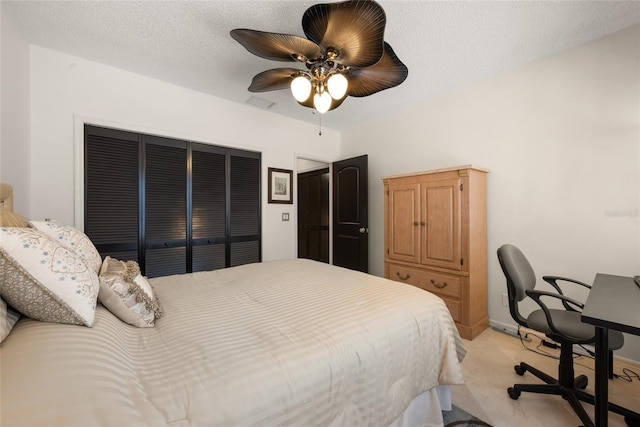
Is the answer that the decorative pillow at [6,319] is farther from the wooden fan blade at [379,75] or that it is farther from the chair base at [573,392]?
the chair base at [573,392]

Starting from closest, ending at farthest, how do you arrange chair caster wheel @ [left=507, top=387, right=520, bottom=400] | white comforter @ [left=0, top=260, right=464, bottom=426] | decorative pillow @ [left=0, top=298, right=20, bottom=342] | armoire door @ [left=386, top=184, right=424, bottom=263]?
1. white comforter @ [left=0, top=260, right=464, bottom=426]
2. decorative pillow @ [left=0, top=298, right=20, bottom=342]
3. chair caster wheel @ [left=507, top=387, right=520, bottom=400]
4. armoire door @ [left=386, top=184, right=424, bottom=263]

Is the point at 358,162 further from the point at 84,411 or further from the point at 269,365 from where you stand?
the point at 84,411

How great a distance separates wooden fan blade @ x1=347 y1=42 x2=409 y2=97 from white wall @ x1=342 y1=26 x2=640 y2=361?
4.67 ft

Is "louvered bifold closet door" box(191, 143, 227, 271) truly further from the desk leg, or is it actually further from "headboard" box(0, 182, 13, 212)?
the desk leg

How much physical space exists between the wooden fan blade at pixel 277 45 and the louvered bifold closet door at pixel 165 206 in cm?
171

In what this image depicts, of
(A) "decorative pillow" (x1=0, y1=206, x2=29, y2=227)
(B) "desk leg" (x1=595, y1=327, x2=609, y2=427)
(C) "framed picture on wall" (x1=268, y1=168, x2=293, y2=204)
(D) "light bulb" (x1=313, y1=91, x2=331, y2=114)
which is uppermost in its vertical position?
(D) "light bulb" (x1=313, y1=91, x2=331, y2=114)

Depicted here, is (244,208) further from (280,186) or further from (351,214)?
(351,214)

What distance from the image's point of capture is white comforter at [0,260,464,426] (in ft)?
2.02

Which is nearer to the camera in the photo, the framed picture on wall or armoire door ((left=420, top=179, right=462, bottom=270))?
armoire door ((left=420, top=179, right=462, bottom=270))

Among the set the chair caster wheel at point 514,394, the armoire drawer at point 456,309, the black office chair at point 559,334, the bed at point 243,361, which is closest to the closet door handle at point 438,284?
the armoire drawer at point 456,309

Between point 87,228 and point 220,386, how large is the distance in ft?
8.25

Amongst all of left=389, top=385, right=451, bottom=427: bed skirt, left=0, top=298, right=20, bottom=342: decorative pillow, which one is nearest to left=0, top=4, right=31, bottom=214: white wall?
left=0, top=298, right=20, bottom=342: decorative pillow

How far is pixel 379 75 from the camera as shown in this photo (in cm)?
193

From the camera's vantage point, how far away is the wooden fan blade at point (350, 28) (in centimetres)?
131
